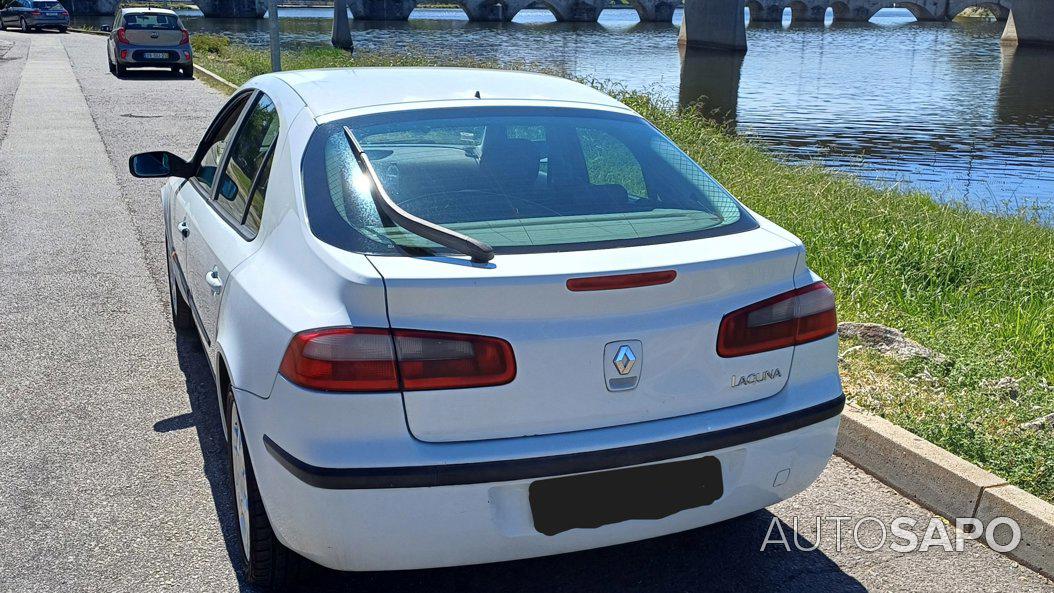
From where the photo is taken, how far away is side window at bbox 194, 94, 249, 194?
4.38 meters

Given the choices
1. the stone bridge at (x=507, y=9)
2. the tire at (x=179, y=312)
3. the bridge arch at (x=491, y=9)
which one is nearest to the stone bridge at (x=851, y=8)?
the stone bridge at (x=507, y=9)

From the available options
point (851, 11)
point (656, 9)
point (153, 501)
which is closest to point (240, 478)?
point (153, 501)

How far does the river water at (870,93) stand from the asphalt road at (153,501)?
9.20 meters

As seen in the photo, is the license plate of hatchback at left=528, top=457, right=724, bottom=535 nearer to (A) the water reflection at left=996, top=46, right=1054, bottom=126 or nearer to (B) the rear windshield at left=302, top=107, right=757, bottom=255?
(B) the rear windshield at left=302, top=107, right=757, bottom=255

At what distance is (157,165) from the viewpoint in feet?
15.2

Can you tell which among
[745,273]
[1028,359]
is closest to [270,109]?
[745,273]

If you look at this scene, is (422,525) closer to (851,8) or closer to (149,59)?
(149,59)

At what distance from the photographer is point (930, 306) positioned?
6.27m

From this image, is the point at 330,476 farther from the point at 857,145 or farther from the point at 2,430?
the point at 857,145

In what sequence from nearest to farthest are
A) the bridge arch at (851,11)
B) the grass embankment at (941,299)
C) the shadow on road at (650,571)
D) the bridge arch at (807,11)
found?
the shadow on road at (650,571), the grass embankment at (941,299), the bridge arch at (807,11), the bridge arch at (851,11)

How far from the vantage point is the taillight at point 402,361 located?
2543 mm

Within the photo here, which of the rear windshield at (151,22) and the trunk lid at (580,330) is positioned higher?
the rear windshield at (151,22)

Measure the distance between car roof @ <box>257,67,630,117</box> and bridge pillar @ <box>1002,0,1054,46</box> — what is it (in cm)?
6698

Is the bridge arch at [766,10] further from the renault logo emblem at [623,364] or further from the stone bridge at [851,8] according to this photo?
the renault logo emblem at [623,364]
